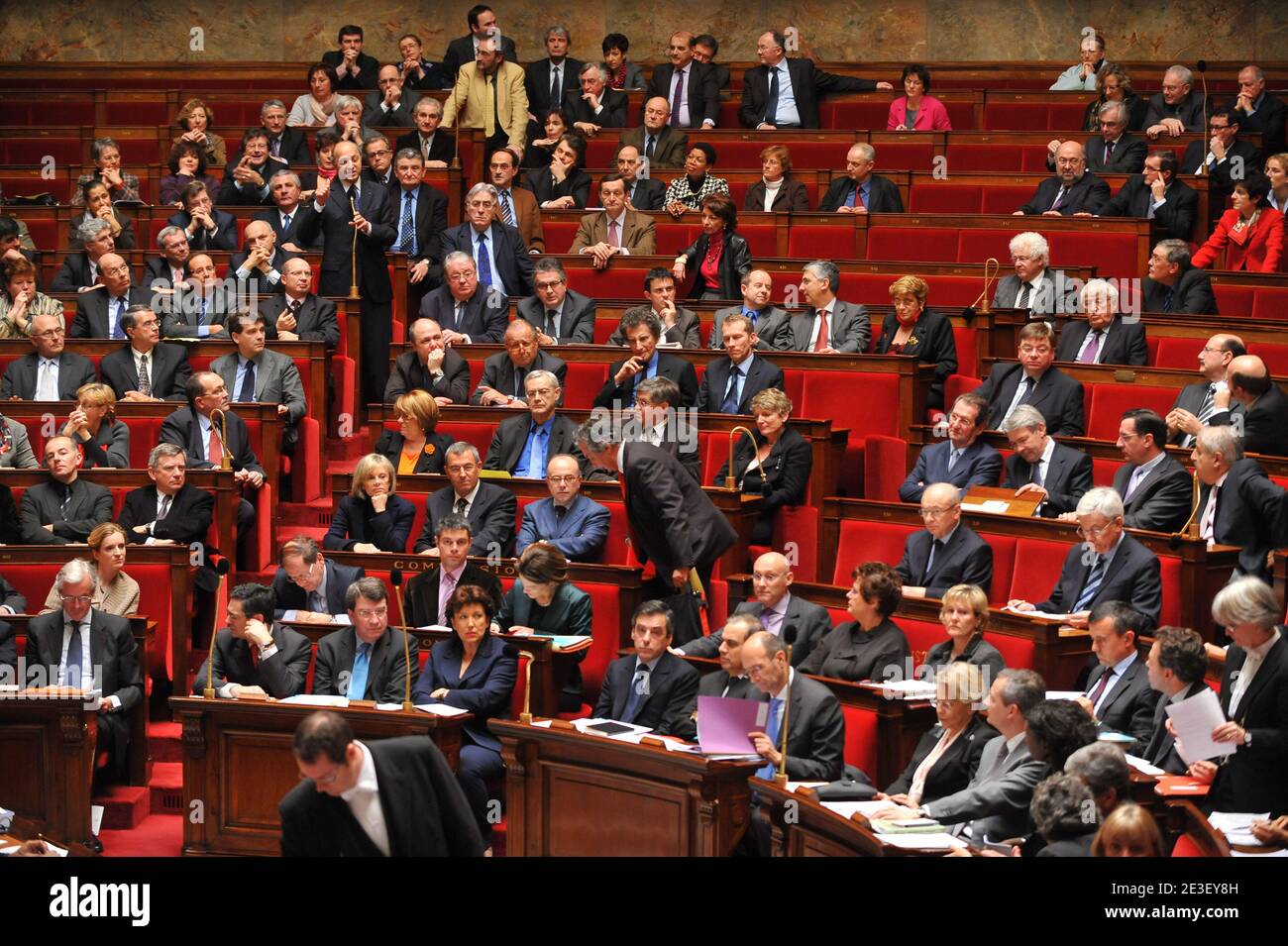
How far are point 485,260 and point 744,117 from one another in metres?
1.55

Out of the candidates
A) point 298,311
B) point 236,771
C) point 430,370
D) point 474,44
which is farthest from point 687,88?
point 236,771

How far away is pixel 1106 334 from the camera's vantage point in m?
4.92

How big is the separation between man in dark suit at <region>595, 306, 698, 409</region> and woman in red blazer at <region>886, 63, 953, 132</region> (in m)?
2.05

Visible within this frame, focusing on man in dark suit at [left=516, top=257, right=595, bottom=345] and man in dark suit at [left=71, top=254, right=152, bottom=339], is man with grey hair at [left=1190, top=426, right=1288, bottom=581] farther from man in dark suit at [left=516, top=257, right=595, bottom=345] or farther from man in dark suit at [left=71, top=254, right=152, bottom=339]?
man in dark suit at [left=71, top=254, right=152, bottom=339]

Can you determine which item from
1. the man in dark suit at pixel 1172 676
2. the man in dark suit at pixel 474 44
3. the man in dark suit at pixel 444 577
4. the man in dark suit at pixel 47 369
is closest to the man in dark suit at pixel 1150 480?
the man in dark suit at pixel 1172 676

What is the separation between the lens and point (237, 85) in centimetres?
748

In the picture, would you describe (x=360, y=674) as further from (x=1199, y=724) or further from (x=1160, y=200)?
(x=1160, y=200)

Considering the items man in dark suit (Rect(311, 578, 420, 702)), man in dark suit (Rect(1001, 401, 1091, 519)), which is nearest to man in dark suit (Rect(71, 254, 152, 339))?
man in dark suit (Rect(311, 578, 420, 702))

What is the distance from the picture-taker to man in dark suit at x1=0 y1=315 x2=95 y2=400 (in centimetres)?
500

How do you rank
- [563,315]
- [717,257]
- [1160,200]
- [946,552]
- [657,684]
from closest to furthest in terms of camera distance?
1. [657,684]
2. [946,552]
3. [563,315]
4. [717,257]
5. [1160,200]

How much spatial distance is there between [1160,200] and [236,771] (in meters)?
3.49

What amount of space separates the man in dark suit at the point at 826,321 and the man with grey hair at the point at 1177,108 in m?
1.62
